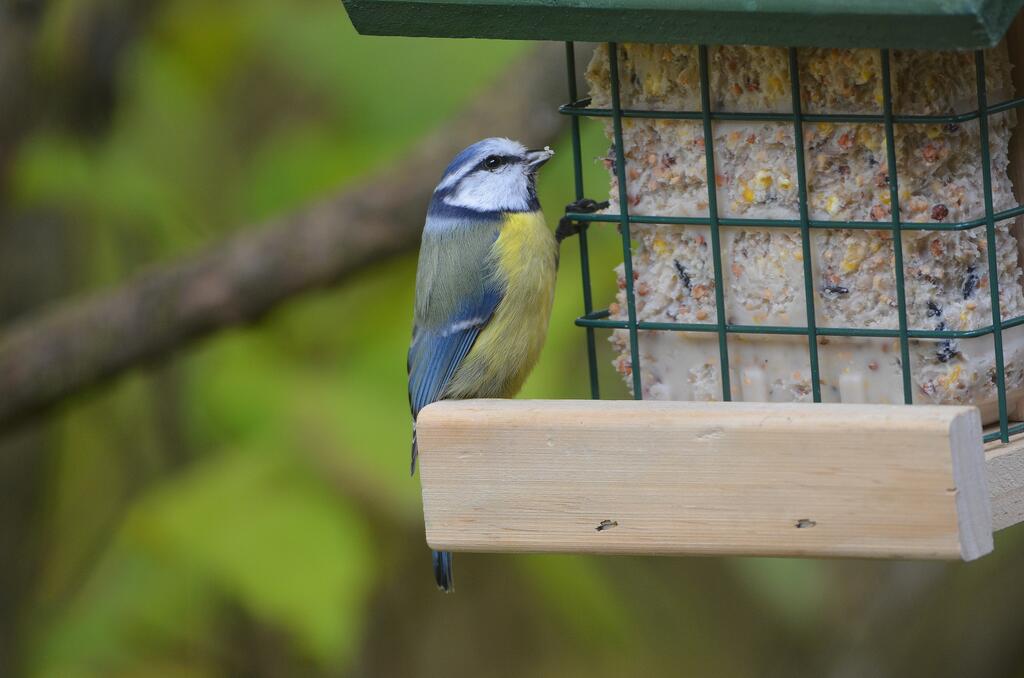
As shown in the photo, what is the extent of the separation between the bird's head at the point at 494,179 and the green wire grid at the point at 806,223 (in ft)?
1.24

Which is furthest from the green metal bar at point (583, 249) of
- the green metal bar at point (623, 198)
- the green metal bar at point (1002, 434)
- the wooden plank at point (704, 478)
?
the green metal bar at point (1002, 434)

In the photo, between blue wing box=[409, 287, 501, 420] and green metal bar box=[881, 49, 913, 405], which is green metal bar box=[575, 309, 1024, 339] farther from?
blue wing box=[409, 287, 501, 420]

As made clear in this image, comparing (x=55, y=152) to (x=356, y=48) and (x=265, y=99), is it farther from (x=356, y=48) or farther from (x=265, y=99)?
(x=356, y=48)

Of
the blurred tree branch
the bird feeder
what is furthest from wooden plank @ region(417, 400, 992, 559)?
the blurred tree branch

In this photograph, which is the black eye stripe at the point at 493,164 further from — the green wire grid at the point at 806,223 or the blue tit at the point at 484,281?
the green wire grid at the point at 806,223

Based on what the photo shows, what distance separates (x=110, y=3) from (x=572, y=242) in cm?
188

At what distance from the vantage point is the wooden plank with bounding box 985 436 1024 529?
241 centimetres

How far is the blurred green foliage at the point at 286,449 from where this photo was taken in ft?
13.2

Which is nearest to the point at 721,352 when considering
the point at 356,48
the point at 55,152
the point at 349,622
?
the point at 349,622

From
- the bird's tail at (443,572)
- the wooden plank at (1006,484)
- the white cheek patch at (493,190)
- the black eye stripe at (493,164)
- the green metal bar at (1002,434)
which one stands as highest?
the black eye stripe at (493,164)

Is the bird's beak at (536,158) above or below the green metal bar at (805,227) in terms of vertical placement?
above

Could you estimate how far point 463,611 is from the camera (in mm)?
5617

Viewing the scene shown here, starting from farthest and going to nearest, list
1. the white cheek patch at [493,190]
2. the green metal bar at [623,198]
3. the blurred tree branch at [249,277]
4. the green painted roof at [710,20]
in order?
1. the blurred tree branch at [249,277]
2. the white cheek patch at [493,190]
3. the green metal bar at [623,198]
4. the green painted roof at [710,20]

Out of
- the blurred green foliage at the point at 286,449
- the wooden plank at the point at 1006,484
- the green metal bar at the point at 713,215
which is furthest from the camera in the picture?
A: the blurred green foliage at the point at 286,449
